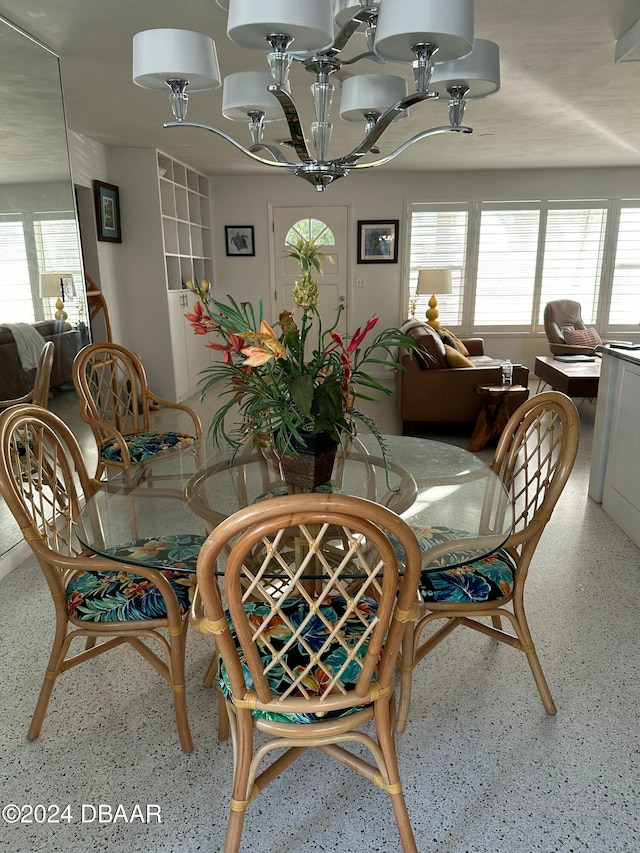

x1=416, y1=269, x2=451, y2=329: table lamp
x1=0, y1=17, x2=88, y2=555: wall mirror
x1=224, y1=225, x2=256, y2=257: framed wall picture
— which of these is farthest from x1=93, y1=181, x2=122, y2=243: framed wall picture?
x1=416, y1=269, x2=451, y2=329: table lamp

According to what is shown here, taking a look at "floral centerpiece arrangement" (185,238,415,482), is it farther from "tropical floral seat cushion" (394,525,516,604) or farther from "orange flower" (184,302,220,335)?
"tropical floral seat cushion" (394,525,516,604)

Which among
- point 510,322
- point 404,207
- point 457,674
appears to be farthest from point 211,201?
point 457,674

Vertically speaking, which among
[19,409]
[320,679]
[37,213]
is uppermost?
[37,213]

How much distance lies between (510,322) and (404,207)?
188 centimetres

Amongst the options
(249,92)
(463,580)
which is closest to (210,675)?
(463,580)

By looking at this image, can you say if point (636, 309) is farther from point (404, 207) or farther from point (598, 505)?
point (598, 505)

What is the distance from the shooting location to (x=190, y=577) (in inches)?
66.1

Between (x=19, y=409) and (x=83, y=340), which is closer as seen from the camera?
(x=19, y=409)

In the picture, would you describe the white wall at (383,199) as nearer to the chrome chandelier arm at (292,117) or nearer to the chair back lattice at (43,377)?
the chair back lattice at (43,377)

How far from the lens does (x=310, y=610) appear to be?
1152mm

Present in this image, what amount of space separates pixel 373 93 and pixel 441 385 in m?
2.69

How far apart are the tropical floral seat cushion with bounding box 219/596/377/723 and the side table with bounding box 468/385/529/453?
122 inches

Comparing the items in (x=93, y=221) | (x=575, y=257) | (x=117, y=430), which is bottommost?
(x=117, y=430)

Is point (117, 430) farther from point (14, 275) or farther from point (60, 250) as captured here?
point (60, 250)
